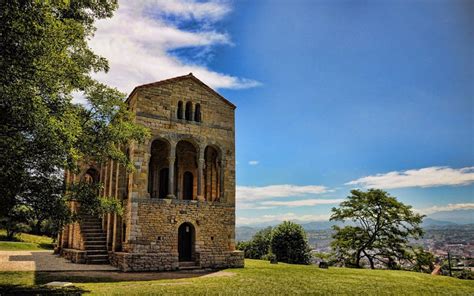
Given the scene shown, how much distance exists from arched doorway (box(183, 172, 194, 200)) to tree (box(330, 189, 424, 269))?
14305 mm

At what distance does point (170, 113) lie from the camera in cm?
2011

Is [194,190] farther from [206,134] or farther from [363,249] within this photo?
[363,249]

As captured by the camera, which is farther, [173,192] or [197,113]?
[197,113]

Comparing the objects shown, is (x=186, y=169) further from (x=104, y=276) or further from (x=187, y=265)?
(x=104, y=276)

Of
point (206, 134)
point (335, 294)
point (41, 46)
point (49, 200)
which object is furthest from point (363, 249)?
point (41, 46)

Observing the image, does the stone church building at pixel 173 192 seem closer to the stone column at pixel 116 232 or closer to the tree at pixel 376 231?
the stone column at pixel 116 232

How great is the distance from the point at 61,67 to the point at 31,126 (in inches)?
76.8

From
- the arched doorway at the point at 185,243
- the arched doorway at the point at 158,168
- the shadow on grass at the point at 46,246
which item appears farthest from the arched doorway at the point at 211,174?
the shadow on grass at the point at 46,246

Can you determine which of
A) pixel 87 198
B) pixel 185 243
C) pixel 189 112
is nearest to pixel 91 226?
pixel 185 243

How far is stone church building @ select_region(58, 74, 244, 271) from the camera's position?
59.6 ft

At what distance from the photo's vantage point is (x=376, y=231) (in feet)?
94.3

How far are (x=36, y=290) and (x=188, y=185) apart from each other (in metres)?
13.6

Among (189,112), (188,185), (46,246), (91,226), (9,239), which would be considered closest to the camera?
(189,112)

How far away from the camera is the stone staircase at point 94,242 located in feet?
65.9
